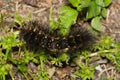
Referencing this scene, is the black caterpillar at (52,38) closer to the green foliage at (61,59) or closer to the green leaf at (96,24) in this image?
the green foliage at (61,59)

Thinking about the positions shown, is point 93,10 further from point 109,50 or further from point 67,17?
point 109,50

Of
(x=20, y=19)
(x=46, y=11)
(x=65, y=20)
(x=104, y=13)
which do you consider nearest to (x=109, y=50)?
(x=104, y=13)

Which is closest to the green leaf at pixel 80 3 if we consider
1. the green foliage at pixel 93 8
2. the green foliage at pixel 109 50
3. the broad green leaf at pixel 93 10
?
the green foliage at pixel 93 8

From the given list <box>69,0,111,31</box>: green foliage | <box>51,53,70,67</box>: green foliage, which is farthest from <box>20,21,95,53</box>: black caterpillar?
<box>69,0,111,31</box>: green foliage

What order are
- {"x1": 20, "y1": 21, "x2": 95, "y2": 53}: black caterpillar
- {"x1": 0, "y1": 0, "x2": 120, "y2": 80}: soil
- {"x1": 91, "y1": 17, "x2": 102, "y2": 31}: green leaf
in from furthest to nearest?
1. {"x1": 0, "y1": 0, "x2": 120, "y2": 80}: soil
2. {"x1": 91, "y1": 17, "x2": 102, "y2": 31}: green leaf
3. {"x1": 20, "y1": 21, "x2": 95, "y2": 53}: black caterpillar

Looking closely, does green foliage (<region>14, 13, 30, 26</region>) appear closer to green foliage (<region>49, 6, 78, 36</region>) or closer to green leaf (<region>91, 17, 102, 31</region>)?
green foliage (<region>49, 6, 78, 36</region>)

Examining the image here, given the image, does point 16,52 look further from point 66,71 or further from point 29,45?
point 66,71

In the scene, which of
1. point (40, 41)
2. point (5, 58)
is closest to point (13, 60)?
point (5, 58)
